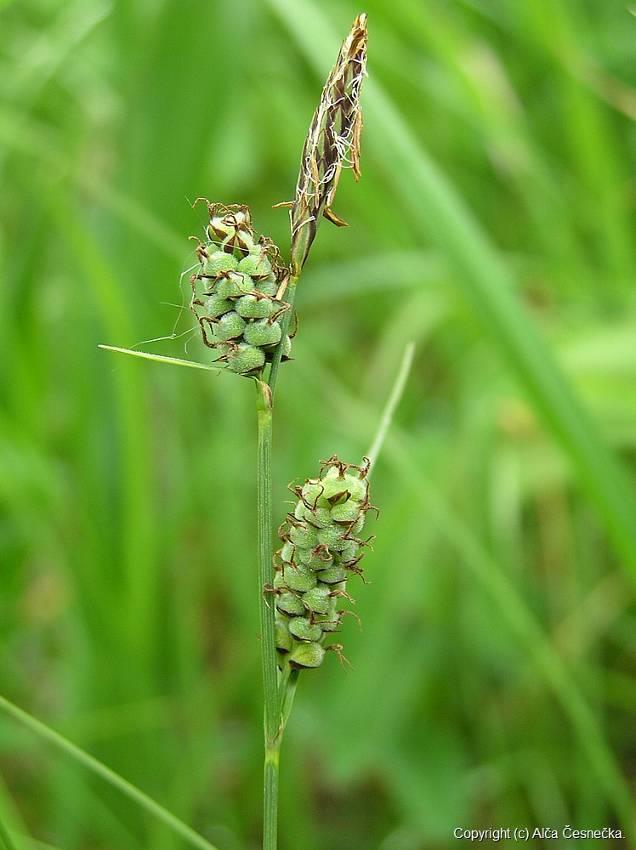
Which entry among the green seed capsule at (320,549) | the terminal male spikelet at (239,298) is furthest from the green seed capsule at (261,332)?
the green seed capsule at (320,549)

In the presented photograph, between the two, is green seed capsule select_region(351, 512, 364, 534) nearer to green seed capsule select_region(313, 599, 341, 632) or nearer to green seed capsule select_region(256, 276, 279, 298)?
green seed capsule select_region(313, 599, 341, 632)

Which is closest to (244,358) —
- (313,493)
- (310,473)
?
(313,493)

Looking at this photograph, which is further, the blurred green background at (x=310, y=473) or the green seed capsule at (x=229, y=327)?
the blurred green background at (x=310, y=473)

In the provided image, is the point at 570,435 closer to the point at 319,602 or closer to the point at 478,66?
the point at 319,602

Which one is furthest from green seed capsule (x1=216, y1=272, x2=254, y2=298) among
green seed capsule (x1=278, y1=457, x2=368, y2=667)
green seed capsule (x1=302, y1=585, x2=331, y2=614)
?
green seed capsule (x1=302, y1=585, x2=331, y2=614)

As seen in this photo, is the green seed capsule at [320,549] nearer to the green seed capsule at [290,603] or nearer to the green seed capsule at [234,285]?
the green seed capsule at [290,603]

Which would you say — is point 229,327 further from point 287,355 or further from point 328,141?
point 328,141
